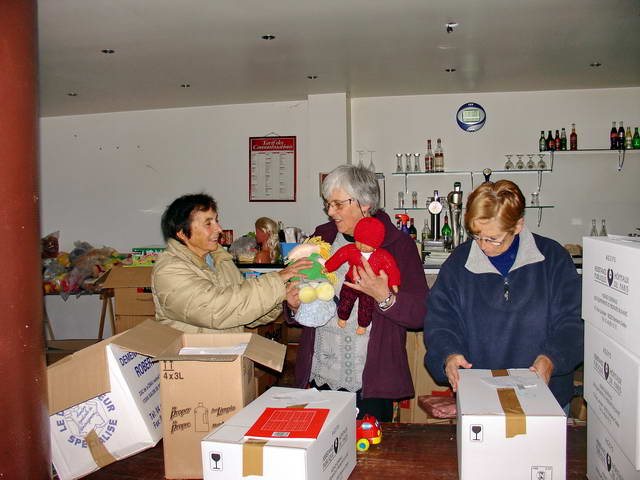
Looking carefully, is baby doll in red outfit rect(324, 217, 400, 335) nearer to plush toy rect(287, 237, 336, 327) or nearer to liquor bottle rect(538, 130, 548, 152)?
plush toy rect(287, 237, 336, 327)

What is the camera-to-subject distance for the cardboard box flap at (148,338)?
148 cm

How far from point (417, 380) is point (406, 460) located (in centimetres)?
194

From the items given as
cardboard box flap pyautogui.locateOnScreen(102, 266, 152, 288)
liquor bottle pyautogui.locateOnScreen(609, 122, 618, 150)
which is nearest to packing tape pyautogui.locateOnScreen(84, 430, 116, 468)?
cardboard box flap pyautogui.locateOnScreen(102, 266, 152, 288)

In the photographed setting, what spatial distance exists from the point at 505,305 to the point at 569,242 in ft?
14.5

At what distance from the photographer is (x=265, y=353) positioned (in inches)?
58.5

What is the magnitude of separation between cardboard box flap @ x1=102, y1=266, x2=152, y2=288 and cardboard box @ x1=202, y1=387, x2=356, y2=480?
347cm

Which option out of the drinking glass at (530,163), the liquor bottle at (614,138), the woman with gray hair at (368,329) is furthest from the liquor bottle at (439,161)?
the woman with gray hair at (368,329)

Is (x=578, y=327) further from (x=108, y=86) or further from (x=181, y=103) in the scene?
(x=181, y=103)

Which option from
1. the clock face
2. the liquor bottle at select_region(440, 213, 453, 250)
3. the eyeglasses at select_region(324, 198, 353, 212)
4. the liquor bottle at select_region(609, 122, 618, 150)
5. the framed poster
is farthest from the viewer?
the framed poster

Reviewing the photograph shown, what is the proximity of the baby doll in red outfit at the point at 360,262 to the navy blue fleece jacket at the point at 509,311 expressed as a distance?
211mm

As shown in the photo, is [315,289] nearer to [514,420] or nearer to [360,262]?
[360,262]

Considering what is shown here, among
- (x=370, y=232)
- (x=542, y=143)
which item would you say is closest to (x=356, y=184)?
(x=370, y=232)

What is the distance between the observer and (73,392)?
1452mm

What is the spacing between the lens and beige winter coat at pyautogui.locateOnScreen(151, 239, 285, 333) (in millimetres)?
1769
